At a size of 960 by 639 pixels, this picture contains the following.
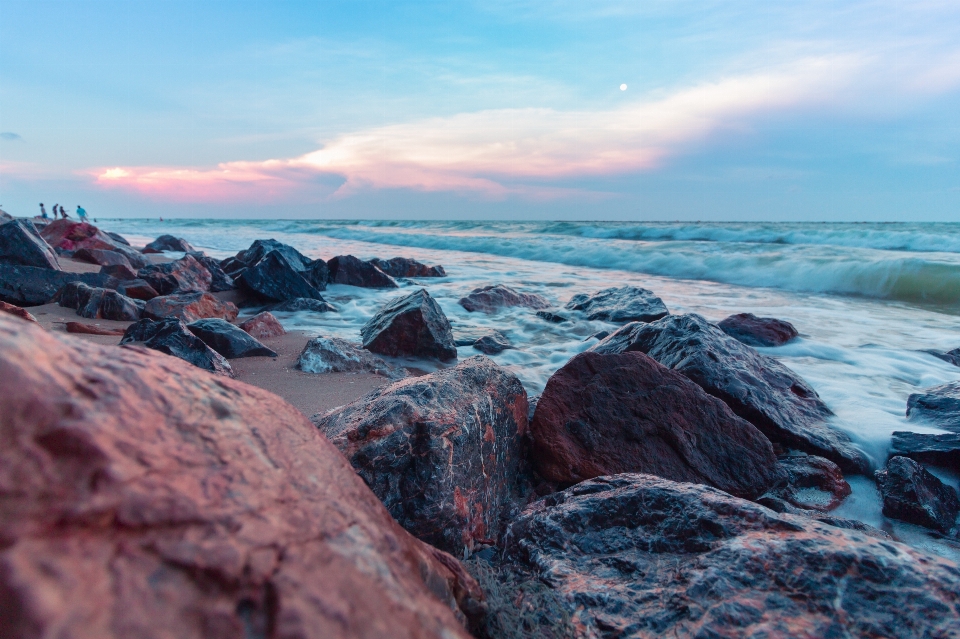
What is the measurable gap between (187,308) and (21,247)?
297 centimetres

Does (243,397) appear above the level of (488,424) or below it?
above

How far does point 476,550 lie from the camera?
1889 millimetres

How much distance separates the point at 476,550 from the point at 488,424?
48cm

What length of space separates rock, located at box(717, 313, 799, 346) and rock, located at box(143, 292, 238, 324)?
4937mm

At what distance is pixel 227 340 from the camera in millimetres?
4242

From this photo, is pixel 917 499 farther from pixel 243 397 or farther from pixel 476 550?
pixel 243 397

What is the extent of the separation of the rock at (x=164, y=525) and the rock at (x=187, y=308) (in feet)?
15.2

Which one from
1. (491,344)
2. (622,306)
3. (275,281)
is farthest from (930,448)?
(275,281)

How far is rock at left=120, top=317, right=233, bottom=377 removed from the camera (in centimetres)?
354

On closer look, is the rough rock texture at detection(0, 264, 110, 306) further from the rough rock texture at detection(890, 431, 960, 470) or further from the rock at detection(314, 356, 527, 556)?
the rough rock texture at detection(890, 431, 960, 470)

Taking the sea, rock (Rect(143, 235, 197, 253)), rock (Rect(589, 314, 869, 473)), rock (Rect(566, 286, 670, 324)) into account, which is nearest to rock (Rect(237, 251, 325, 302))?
the sea

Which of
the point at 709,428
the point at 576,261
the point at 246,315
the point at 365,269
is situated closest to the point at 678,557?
the point at 709,428

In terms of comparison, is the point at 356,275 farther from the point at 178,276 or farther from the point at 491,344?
the point at 491,344

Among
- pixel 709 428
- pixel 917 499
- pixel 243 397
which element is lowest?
pixel 917 499
